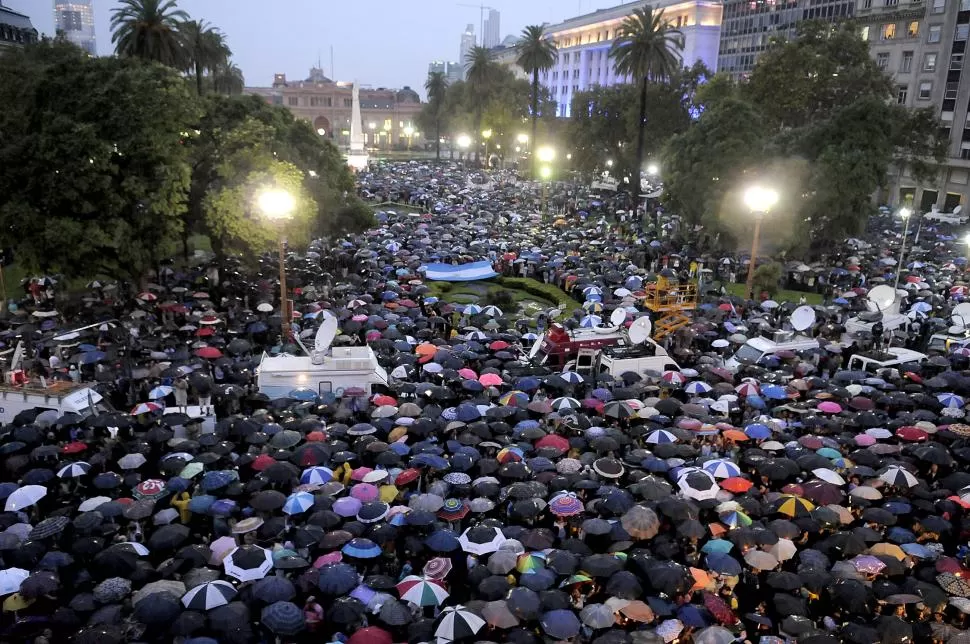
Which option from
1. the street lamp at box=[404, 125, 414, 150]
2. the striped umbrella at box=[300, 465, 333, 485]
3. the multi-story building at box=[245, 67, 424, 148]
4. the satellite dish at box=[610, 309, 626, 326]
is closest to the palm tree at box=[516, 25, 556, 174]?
the satellite dish at box=[610, 309, 626, 326]

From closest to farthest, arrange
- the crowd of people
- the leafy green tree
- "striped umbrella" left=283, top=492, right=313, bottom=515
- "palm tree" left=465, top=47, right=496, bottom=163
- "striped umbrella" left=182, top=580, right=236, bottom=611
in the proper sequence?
"striped umbrella" left=182, top=580, right=236, bottom=611 → the crowd of people → "striped umbrella" left=283, top=492, right=313, bottom=515 → the leafy green tree → "palm tree" left=465, top=47, right=496, bottom=163

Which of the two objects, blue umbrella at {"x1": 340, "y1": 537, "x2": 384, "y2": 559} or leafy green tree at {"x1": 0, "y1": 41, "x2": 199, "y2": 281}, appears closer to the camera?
A: blue umbrella at {"x1": 340, "y1": 537, "x2": 384, "y2": 559}

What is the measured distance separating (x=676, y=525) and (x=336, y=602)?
231 inches

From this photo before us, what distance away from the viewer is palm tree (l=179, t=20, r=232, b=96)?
1766 inches

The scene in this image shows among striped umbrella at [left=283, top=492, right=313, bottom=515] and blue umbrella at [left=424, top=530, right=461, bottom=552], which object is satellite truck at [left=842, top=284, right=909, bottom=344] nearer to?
blue umbrella at [left=424, top=530, right=461, bottom=552]

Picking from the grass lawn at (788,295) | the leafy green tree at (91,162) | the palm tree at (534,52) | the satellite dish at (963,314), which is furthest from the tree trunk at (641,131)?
the leafy green tree at (91,162)

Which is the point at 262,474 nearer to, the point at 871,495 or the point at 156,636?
the point at 156,636

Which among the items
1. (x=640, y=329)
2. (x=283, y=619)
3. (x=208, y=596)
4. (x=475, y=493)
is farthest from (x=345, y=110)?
(x=283, y=619)

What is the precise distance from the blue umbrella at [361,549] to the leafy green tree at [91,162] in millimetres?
16519

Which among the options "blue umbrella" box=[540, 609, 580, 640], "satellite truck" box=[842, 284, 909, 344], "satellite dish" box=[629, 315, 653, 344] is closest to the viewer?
"blue umbrella" box=[540, 609, 580, 640]

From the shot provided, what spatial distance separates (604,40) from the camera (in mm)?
115875

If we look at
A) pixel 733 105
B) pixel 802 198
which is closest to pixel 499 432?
pixel 802 198

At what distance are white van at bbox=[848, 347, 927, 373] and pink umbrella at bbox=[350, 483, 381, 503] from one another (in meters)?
15.7

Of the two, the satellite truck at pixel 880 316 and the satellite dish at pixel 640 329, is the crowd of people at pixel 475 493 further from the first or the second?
the satellite dish at pixel 640 329
